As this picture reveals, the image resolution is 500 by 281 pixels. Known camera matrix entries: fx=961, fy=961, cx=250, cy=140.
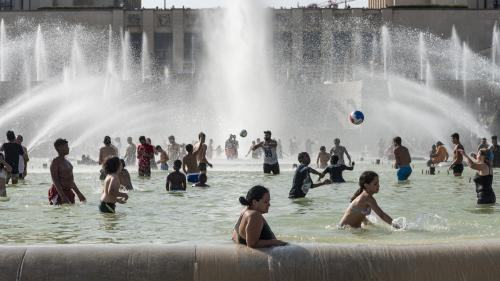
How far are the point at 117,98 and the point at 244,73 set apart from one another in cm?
984

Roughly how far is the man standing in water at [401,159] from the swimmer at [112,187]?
9308 mm

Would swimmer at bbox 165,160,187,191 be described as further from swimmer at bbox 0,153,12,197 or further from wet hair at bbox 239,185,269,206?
wet hair at bbox 239,185,269,206

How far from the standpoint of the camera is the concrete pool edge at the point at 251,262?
7305 mm

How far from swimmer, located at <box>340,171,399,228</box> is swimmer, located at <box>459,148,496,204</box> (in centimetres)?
313

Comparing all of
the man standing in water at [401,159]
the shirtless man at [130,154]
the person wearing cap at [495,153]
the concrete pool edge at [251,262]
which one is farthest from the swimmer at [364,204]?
the shirtless man at [130,154]

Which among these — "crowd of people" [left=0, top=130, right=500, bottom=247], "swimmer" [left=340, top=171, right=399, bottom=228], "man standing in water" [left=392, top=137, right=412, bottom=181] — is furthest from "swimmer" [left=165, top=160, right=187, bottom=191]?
"swimmer" [left=340, top=171, right=399, bottom=228]

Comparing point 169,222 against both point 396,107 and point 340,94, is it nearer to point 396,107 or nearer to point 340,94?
point 396,107

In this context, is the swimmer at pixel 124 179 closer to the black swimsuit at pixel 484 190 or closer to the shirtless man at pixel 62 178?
the shirtless man at pixel 62 178

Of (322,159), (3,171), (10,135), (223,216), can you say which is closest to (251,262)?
(223,216)

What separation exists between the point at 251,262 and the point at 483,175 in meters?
8.07

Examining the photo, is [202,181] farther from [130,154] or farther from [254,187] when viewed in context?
[254,187]

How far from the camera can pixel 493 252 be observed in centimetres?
758

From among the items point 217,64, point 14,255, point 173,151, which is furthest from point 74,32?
point 14,255

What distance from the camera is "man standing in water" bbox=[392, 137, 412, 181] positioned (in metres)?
21.5
